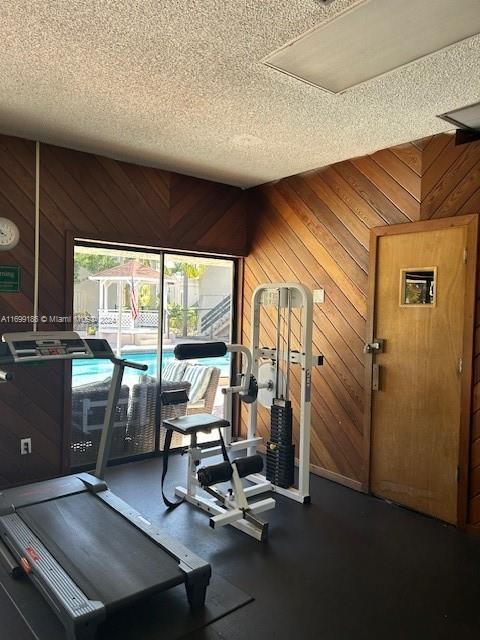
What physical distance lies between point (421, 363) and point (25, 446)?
3.04 m

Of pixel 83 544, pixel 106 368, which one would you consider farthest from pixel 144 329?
pixel 83 544

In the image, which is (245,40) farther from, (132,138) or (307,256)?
(307,256)

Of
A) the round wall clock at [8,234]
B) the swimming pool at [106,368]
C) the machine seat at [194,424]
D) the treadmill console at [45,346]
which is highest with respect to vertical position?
the round wall clock at [8,234]

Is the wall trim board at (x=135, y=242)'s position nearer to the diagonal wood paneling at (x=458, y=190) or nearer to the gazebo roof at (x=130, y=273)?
the gazebo roof at (x=130, y=273)

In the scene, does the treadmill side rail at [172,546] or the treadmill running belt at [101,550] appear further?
the treadmill side rail at [172,546]

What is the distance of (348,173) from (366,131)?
0.64 metres

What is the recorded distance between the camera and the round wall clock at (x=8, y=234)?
358 cm

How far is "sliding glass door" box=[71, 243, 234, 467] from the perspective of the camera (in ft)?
13.7

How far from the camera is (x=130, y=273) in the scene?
4.41 meters

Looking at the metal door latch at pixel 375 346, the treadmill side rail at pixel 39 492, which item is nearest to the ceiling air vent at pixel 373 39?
the metal door latch at pixel 375 346

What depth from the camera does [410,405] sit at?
3.56m

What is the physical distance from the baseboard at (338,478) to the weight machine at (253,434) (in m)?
0.38

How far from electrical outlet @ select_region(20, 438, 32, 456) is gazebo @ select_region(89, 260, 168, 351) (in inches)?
42.7

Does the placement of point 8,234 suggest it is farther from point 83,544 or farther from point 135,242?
point 83,544
